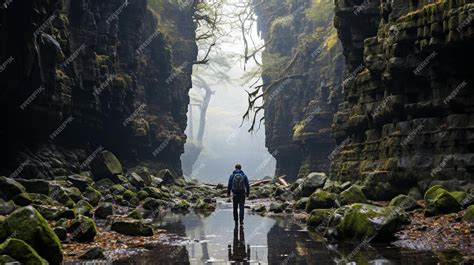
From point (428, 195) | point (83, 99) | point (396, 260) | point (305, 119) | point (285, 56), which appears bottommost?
point (396, 260)

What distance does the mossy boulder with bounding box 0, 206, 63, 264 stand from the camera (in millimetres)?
6973

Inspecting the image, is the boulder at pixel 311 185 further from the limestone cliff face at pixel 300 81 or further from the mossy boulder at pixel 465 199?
the limestone cliff face at pixel 300 81

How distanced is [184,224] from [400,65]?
33.5ft

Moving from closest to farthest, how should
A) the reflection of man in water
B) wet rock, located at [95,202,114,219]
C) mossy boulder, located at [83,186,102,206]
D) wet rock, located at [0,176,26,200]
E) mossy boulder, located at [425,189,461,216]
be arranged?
the reflection of man in water, mossy boulder, located at [425,189,461,216], wet rock, located at [0,176,26,200], wet rock, located at [95,202,114,219], mossy boulder, located at [83,186,102,206]

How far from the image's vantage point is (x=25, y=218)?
23.5ft

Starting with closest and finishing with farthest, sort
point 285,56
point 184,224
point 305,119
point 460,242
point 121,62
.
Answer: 1. point 460,242
2. point 184,224
3. point 121,62
4. point 305,119
5. point 285,56

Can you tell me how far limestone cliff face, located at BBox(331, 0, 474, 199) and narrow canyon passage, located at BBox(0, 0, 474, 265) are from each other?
0.06m

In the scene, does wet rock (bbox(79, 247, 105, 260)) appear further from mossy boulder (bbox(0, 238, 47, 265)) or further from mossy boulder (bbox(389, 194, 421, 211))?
mossy boulder (bbox(389, 194, 421, 211))

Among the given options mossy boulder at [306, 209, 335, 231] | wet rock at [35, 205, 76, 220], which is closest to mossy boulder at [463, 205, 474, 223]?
mossy boulder at [306, 209, 335, 231]

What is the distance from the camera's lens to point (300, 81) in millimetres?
46125

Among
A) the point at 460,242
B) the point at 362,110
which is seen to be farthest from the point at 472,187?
the point at 362,110

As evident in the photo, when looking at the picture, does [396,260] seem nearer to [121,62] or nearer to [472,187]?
[472,187]

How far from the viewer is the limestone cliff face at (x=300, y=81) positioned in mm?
39906

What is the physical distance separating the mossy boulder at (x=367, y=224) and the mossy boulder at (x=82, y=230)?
5.55m
